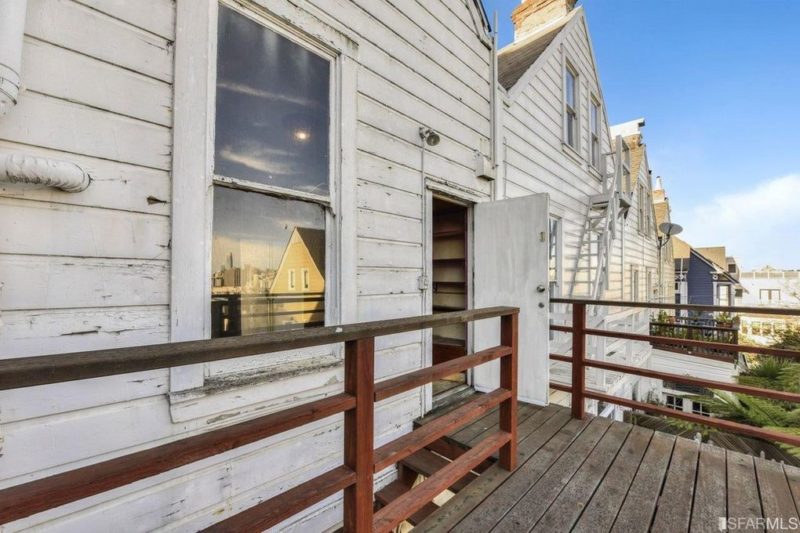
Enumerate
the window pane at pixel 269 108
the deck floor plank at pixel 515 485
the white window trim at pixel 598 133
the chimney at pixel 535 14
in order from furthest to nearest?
the white window trim at pixel 598 133 < the chimney at pixel 535 14 < the window pane at pixel 269 108 < the deck floor plank at pixel 515 485

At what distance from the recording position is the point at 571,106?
5184 mm

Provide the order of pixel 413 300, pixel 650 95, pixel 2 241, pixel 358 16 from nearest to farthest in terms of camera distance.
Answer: pixel 2 241
pixel 358 16
pixel 413 300
pixel 650 95

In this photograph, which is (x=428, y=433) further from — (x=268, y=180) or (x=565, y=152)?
(x=565, y=152)

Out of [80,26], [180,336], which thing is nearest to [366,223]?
[180,336]

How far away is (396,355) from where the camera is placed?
2357mm

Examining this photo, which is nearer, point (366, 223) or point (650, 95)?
point (366, 223)

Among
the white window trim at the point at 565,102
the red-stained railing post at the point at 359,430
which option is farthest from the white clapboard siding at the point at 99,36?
the white window trim at the point at 565,102

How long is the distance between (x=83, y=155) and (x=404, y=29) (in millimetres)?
2152

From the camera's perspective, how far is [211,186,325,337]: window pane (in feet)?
5.21

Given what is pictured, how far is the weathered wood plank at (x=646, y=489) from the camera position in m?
1.50

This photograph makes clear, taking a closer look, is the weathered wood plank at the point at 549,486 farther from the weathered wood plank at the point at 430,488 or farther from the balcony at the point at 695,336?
the balcony at the point at 695,336

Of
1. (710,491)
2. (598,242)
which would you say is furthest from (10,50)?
(598,242)

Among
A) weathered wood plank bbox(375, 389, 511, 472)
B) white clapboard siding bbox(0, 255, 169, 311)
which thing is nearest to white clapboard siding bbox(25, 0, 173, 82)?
white clapboard siding bbox(0, 255, 169, 311)

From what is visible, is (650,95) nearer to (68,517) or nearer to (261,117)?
(261,117)
